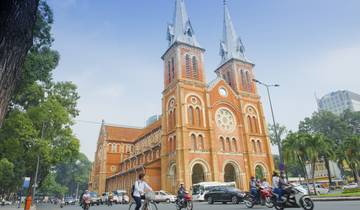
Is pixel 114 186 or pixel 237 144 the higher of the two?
pixel 237 144

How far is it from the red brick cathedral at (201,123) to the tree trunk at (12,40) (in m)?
31.3

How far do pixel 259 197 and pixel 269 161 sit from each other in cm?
2774

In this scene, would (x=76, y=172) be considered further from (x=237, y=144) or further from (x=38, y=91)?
(x=38, y=91)

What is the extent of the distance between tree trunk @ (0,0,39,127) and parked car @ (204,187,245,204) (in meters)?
19.7

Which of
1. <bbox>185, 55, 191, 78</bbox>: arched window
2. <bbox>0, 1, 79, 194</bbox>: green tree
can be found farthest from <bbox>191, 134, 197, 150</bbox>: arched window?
<bbox>0, 1, 79, 194</bbox>: green tree

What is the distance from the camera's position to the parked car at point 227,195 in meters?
20.3

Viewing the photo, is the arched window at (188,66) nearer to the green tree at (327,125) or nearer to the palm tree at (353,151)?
the palm tree at (353,151)

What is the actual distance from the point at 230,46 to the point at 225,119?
1640 centimetres

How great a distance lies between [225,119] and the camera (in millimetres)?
40625

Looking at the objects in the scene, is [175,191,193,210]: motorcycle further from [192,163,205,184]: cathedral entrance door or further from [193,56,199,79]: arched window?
[193,56,199,79]: arched window

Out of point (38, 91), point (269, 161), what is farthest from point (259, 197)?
point (269, 161)

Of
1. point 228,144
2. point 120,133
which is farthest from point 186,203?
point 120,133

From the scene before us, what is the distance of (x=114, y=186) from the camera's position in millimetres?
53312

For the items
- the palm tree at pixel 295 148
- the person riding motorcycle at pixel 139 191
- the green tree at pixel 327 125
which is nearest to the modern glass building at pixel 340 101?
the green tree at pixel 327 125
